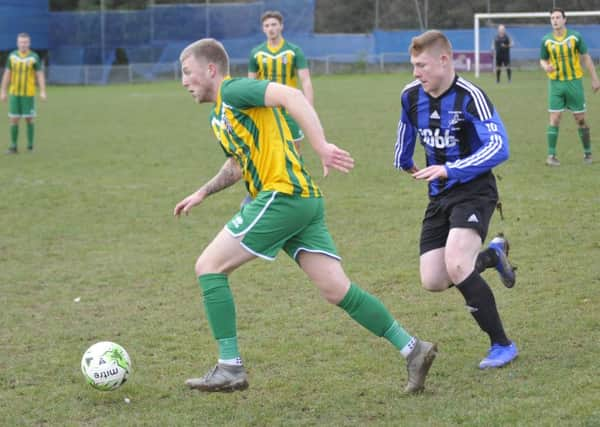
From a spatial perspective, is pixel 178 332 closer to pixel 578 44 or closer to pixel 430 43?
pixel 430 43

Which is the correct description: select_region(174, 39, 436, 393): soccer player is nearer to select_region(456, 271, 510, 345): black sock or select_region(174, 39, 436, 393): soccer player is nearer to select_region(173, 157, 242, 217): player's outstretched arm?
select_region(173, 157, 242, 217): player's outstretched arm

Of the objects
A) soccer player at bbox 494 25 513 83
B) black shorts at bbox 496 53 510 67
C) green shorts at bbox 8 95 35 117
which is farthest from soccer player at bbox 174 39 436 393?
black shorts at bbox 496 53 510 67

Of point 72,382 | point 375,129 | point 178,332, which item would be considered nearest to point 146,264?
point 178,332

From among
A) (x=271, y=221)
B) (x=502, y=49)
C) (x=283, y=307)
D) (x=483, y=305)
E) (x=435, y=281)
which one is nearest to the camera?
(x=271, y=221)

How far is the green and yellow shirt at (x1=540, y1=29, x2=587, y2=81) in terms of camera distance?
11977 millimetres

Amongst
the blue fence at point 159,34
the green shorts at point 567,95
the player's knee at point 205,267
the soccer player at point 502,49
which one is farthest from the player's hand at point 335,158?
the blue fence at point 159,34

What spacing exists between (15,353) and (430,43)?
2988 mm

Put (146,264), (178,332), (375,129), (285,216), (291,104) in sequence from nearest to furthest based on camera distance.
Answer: (291,104) → (285,216) → (178,332) → (146,264) → (375,129)

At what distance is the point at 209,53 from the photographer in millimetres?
4293

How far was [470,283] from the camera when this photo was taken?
476cm

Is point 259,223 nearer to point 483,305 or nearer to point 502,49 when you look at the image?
point 483,305

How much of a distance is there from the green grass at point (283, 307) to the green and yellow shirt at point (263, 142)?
3.52 ft

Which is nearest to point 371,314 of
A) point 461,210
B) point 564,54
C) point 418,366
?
point 418,366

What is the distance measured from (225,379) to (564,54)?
9054mm
